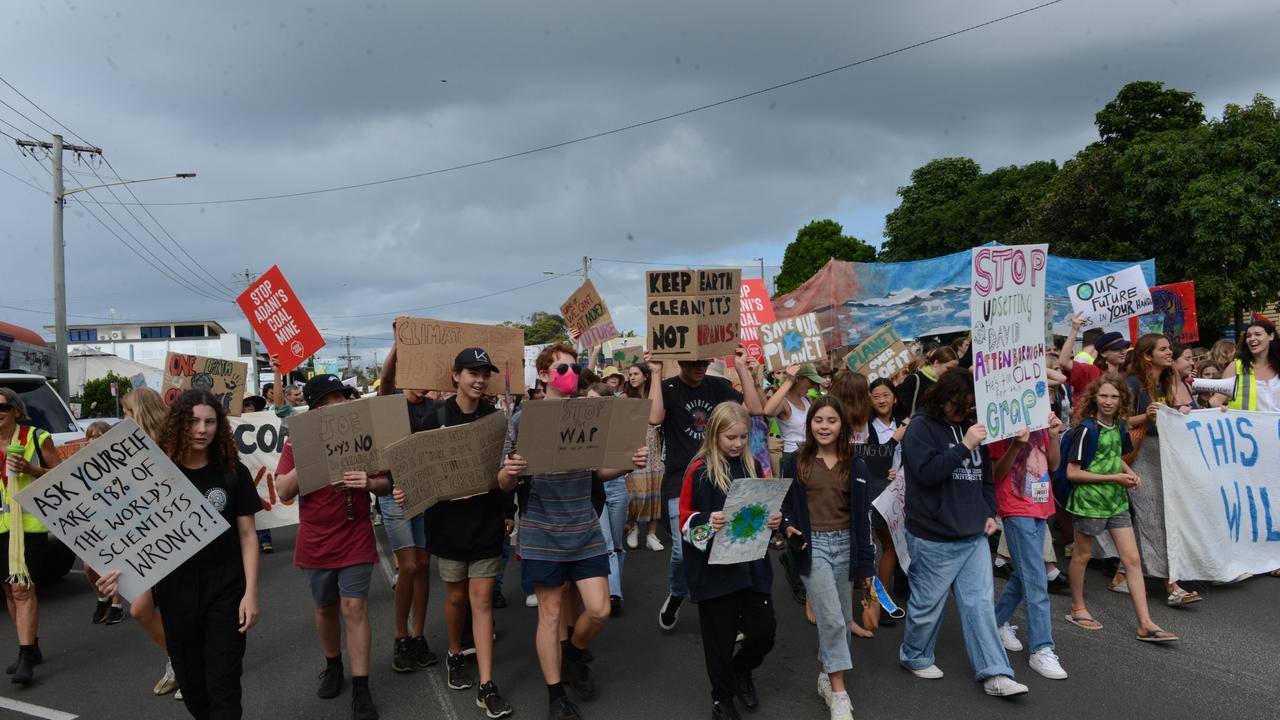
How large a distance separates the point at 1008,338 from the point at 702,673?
2.76 m

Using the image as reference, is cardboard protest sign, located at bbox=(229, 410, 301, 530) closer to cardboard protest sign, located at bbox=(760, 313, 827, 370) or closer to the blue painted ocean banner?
cardboard protest sign, located at bbox=(760, 313, 827, 370)

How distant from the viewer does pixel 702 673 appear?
504 cm

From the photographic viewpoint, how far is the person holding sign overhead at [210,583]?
356 centimetres

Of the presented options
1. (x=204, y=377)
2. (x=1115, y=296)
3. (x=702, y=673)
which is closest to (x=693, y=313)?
(x=702, y=673)

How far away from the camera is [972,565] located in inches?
179

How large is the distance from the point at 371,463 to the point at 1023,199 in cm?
3942

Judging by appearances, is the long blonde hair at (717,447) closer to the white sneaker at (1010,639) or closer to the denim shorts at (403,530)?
the denim shorts at (403,530)

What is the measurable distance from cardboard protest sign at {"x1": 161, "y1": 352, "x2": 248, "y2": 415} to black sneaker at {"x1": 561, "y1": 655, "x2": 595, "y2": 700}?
524cm

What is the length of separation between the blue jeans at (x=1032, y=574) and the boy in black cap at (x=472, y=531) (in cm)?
315

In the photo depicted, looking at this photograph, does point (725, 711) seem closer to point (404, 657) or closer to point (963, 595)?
point (963, 595)

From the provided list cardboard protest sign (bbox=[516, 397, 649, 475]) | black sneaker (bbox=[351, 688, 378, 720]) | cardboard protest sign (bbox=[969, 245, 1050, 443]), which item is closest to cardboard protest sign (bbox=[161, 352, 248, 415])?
black sneaker (bbox=[351, 688, 378, 720])

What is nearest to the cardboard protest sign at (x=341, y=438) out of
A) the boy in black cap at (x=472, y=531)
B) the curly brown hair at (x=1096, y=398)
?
the boy in black cap at (x=472, y=531)

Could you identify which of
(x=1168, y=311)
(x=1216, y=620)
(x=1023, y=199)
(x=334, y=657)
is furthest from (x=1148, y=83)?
(x=334, y=657)

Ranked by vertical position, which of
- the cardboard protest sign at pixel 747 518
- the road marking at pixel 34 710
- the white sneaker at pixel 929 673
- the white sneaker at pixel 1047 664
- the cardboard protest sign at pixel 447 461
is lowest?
the road marking at pixel 34 710
